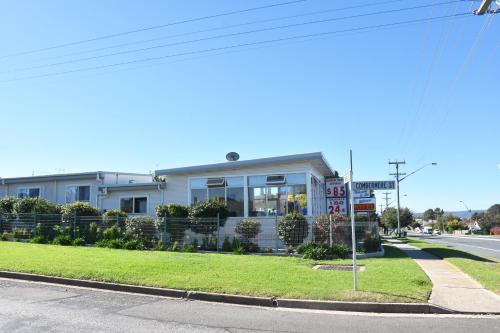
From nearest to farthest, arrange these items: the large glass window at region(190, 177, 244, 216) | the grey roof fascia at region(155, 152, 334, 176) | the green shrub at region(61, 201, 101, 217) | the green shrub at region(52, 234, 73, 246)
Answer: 1. the grey roof fascia at region(155, 152, 334, 176)
2. the green shrub at region(52, 234, 73, 246)
3. the large glass window at region(190, 177, 244, 216)
4. the green shrub at region(61, 201, 101, 217)

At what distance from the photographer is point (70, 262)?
13328 millimetres

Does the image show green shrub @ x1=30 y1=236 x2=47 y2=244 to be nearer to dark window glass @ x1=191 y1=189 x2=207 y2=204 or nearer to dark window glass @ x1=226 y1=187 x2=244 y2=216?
dark window glass @ x1=191 y1=189 x2=207 y2=204

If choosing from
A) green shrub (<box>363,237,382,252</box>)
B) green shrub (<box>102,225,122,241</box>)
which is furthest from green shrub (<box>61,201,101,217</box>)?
green shrub (<box>363,237,382,252</box>)

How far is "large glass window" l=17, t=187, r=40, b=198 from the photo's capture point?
29.3 m

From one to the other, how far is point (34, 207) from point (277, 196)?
1200 cm

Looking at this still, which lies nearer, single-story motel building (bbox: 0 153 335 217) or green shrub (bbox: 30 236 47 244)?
single-story motel building (bbox: 0 153 335 217)

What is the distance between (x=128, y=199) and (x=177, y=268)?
13.7 m

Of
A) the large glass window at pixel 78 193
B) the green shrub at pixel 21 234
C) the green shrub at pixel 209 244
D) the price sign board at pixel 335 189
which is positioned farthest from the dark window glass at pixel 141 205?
the price sign board at pixel 335 189

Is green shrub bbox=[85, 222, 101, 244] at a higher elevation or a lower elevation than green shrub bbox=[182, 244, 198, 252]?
higher

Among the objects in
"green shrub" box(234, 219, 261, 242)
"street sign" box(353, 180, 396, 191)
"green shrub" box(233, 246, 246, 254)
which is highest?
"street sign" box(353, 180, 396, 191)

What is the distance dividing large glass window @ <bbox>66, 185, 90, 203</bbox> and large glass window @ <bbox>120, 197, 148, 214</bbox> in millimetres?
3222

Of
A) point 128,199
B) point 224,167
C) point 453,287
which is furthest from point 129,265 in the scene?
point 128,199

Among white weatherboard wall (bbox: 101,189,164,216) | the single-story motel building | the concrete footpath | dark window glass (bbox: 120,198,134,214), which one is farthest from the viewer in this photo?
dark window glass (bbox: 120,198,134,214)

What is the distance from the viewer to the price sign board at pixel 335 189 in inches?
886
